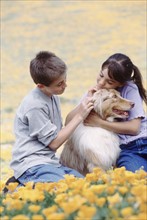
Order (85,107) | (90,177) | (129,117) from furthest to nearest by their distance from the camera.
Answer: (129,117) < (85,107) < (90,177)

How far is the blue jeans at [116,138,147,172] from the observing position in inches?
201

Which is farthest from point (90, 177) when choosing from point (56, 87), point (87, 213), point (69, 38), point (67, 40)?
point (69, 38)

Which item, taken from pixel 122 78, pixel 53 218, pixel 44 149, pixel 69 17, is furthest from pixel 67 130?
pixel 69 17

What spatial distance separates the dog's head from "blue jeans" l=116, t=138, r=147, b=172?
0.31 metres

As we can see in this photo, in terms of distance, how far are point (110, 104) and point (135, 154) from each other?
1.73 ft

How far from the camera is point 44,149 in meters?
4.97

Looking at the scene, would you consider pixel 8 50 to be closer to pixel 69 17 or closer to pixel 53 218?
pixel 69 17

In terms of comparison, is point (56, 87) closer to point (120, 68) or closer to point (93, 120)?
point (93, 120)

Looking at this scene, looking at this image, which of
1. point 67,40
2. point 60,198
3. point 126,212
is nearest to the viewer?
point 126,212

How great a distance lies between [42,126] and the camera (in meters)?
4.83

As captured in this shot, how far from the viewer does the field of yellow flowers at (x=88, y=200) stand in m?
2.62

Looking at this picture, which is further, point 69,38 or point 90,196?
point 69,38

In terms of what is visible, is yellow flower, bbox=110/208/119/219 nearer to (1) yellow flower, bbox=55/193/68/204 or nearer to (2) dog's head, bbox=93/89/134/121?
(1) yellow flower, bbox=55/193/68/204

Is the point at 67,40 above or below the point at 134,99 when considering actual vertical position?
below
